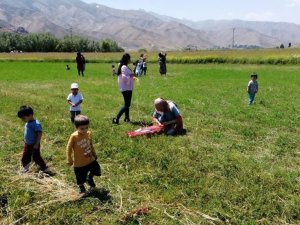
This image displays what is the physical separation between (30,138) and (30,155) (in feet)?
1.67

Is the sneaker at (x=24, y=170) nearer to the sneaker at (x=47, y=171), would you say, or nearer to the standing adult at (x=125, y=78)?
the sneaker at (x=47, y=171)

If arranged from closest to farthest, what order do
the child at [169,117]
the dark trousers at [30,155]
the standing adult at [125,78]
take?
the dark trousers at [30,155]
the child at [169,117]
the standing adult at [125,78]

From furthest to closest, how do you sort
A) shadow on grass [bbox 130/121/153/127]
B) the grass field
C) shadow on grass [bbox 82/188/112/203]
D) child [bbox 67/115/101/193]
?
shadow on grass [bbox 130/121/153/127] → shadow on grass [bbox 82/188/112/203] → child [bbox 67/115/101/193] → the grass field

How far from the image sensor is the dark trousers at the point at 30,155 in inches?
390

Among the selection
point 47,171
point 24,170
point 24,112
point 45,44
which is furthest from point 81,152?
point 45,44

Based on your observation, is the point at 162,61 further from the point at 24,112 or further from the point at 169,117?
the point at 24,112

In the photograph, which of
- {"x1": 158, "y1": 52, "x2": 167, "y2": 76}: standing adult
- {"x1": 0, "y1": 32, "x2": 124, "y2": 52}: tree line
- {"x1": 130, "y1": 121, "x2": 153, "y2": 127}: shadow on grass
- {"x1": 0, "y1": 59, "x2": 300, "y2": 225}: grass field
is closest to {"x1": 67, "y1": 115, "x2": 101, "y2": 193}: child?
{"x1": 0, "y1": 59, "x2": 300, "y2": 225}: grass field

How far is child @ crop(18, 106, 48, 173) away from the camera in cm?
949

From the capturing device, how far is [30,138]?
9.80m

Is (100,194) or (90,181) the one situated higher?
(90,181)

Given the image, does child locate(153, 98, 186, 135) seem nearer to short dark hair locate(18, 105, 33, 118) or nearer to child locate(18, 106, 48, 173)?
child locate(18, 106, 48, 173)

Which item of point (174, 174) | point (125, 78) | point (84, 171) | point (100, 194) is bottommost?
point (100, 194)

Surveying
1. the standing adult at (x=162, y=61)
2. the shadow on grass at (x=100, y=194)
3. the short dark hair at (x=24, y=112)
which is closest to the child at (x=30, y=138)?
the short dark hair at (x=24, y=112)

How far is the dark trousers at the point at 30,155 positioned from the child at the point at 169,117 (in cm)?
447
